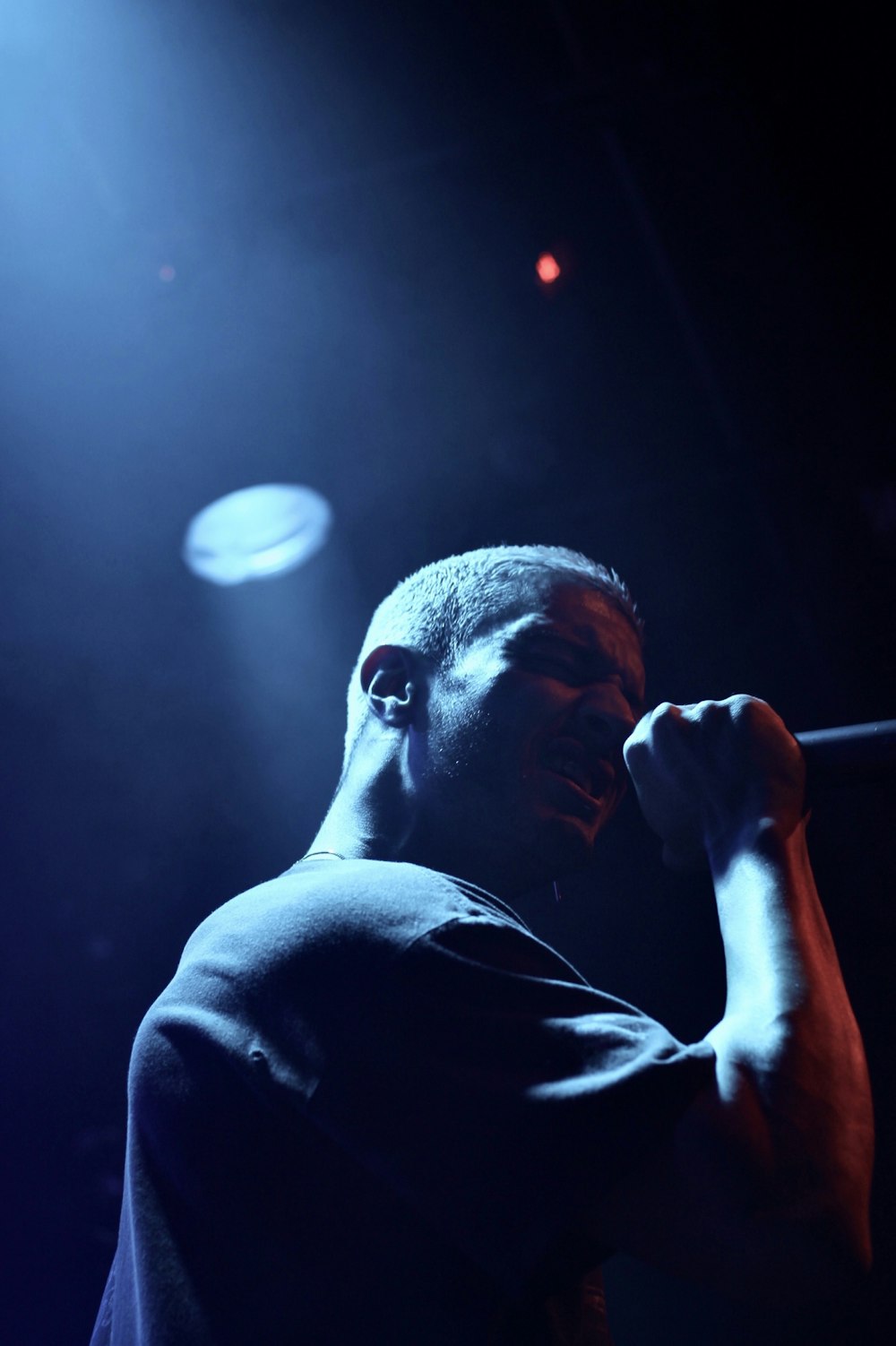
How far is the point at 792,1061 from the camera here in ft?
2.86

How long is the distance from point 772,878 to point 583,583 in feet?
2.77

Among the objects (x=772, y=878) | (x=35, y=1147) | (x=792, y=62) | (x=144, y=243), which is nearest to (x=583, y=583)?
(x=772, y=878)

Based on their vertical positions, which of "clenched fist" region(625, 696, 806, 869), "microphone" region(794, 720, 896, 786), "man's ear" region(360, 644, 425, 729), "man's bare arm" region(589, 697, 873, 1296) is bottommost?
"man's bare arm" region(589, 697, 873, 1296)

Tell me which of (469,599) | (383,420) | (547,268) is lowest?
(469,599)

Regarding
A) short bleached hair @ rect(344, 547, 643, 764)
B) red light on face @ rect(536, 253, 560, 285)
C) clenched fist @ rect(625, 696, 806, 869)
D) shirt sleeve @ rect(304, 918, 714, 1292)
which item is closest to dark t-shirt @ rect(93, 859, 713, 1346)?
shirt sleeve @ rect(304, 918, 714, 1292)

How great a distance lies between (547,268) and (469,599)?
1.00 meters

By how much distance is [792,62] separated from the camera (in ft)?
5.45

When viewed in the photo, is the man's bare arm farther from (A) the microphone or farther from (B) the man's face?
(B) the man's face

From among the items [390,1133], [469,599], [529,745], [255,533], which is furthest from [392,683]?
[255,533]

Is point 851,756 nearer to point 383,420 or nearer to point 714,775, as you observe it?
point 714,775

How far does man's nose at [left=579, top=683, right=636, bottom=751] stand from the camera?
1581mm

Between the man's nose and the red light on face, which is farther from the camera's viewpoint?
the red light on face

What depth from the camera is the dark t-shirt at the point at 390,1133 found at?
30.8 inches

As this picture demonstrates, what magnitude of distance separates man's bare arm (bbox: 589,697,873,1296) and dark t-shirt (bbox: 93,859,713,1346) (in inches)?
2.2
